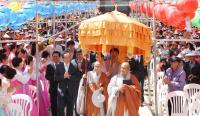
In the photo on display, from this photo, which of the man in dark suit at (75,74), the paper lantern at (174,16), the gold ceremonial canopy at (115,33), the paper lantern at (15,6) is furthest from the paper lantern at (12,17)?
the gold ceremonial canopy at (115,33)

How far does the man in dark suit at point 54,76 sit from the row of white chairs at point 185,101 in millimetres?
2138

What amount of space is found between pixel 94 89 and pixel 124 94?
0.63m

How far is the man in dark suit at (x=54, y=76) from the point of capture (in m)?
8.44

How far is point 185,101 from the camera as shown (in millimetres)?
7648

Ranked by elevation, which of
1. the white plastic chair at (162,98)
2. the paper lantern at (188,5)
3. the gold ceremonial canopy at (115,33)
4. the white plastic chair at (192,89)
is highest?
the paper lantern at (188,5)

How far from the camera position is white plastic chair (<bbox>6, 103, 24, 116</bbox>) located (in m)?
6.55

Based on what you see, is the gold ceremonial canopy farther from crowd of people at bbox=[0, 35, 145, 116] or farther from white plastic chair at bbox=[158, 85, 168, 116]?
white plastic chair at bbox=[158, 85, 168, 116]

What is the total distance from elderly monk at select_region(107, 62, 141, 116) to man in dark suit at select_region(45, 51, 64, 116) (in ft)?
5.25

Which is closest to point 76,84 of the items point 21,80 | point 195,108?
point 21,80

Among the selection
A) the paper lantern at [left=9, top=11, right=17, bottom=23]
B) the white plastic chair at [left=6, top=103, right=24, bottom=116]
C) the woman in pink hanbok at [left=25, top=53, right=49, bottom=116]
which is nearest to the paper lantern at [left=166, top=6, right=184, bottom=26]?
the woman in pink hanbok at [left=25, top=53, right=49, bottom=116]

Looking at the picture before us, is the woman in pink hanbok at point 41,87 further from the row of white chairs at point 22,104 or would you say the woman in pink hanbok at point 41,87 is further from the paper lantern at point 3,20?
the paper lantern at point 3,20

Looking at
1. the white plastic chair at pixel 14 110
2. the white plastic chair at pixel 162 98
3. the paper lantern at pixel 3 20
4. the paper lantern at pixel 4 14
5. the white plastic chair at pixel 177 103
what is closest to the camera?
the white plastic chair at pixel 14 110

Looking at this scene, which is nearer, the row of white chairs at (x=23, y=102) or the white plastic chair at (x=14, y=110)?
the white plastic chair at (x=14, y=110)

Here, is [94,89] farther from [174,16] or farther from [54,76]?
[174,16]
